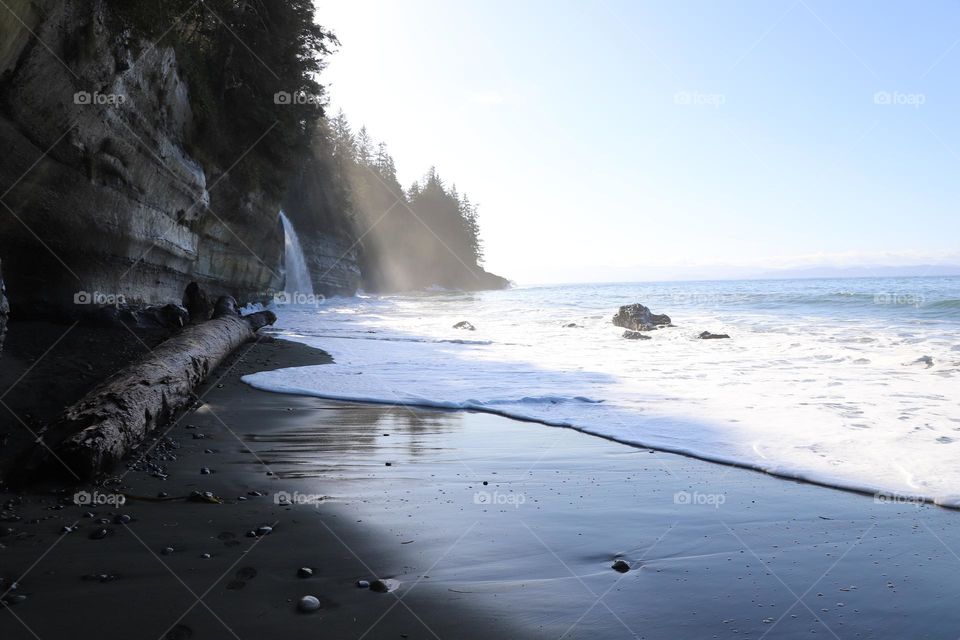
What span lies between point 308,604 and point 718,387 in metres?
7.35

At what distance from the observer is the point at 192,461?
4.79 m

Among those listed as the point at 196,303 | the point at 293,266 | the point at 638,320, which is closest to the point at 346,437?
the point at 196,303

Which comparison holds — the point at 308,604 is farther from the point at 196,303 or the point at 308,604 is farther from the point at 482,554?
the point at 196,303

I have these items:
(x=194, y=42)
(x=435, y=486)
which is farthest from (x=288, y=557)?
(x=194, y=42)

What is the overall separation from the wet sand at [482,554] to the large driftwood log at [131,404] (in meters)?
0.29

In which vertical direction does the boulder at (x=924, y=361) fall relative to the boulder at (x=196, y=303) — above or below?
below

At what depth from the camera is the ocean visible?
5.29 meters

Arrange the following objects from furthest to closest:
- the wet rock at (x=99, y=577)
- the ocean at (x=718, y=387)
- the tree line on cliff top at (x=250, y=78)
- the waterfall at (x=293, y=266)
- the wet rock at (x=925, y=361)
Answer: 1. the waterfall at (x=293, y=266)
2. the tree line on cliff top at (x=250, y=78)
3. the wet rock at (x=925, y=361)
4. the ocean at (x=718, y=387)
5. the wet rock at (x=99, y=577)

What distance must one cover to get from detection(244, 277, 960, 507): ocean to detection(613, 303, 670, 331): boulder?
163cm

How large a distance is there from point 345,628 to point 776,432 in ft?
16.3

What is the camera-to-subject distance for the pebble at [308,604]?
2.57m

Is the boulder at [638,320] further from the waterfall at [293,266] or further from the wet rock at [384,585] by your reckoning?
→ the wet rock at [384,585]

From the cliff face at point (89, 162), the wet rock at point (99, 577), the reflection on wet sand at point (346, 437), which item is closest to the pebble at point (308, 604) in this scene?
the wet rock at point (99, 577)

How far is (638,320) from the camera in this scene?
66.9 feet
